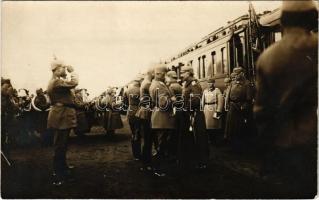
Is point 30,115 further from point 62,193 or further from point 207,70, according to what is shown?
point 207,70

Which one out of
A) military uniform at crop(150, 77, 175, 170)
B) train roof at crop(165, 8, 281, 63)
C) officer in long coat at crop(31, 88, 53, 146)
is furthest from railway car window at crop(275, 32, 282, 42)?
officer in long coat at crop(31, 88, 53, 146)

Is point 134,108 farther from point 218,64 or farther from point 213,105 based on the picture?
point 218,64

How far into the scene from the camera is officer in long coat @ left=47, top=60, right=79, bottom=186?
386 cm

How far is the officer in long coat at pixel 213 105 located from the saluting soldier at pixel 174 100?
4.92 feet

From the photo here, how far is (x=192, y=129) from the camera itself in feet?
14.9

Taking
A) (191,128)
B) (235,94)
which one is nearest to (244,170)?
(191,128)

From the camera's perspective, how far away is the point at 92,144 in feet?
20.1

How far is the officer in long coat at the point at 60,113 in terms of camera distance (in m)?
3.86

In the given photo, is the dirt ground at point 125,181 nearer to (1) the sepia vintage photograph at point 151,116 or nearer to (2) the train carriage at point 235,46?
(1) the sepia vintage photograph at point 151,116

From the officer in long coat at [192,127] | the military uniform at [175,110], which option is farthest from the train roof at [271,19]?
the military uniform at [175,110]

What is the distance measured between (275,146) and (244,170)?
2288mm

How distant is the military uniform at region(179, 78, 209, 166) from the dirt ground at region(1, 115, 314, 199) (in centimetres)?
22

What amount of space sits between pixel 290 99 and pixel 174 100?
2215mm

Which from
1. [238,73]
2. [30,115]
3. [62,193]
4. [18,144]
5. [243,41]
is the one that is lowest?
[62,193]
